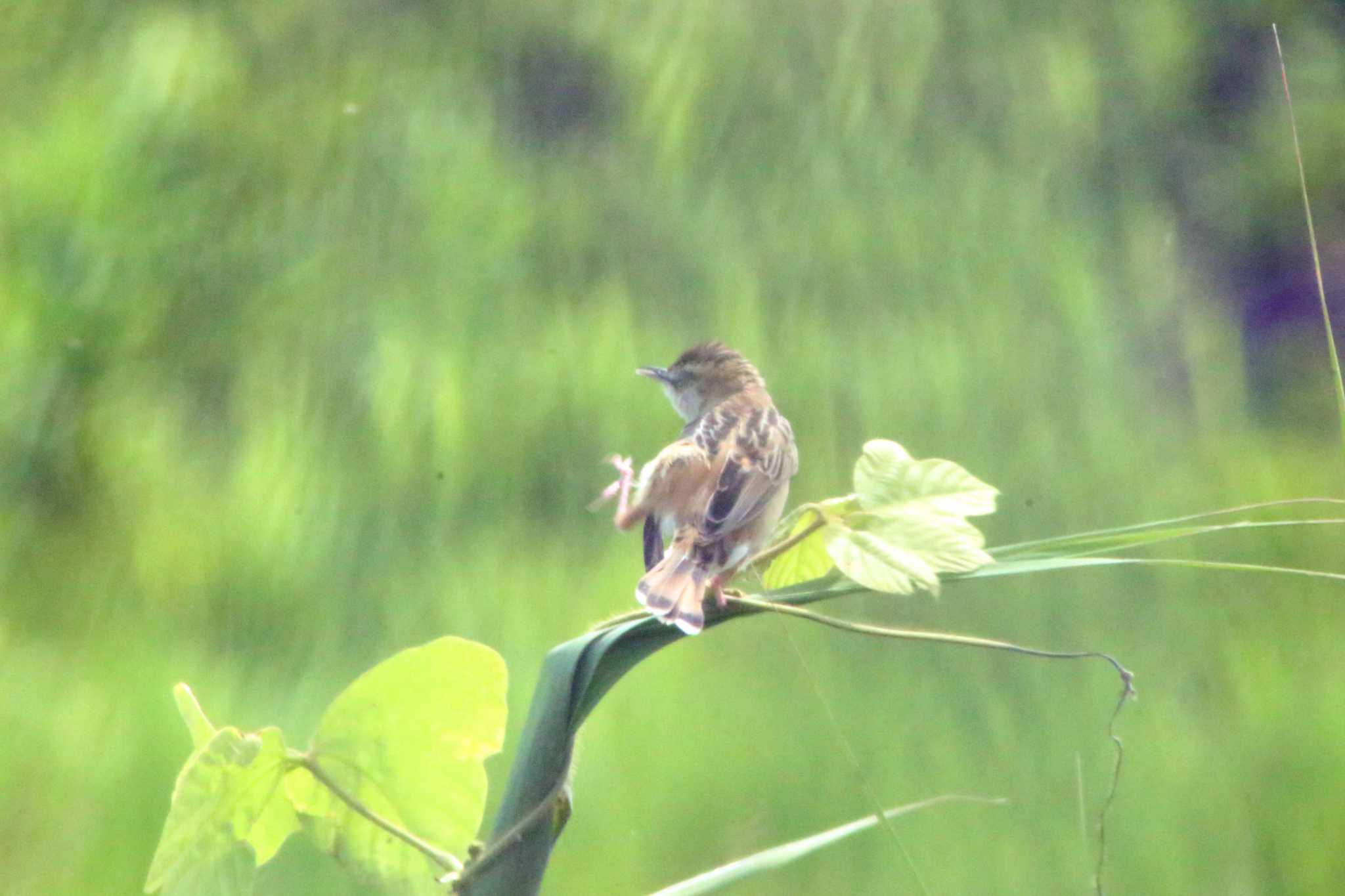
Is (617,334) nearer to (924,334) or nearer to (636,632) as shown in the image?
(924,334)

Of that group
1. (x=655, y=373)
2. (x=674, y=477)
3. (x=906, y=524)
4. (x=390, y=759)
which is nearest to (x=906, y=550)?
(x=906, y=524)

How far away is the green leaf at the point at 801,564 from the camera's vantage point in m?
0.67

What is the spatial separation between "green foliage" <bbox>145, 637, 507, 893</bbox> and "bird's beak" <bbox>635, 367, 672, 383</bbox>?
2.38ft

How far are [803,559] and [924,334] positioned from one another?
650mm

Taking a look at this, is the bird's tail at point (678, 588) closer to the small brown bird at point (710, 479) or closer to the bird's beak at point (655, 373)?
the small brown bird at point (710, 479)

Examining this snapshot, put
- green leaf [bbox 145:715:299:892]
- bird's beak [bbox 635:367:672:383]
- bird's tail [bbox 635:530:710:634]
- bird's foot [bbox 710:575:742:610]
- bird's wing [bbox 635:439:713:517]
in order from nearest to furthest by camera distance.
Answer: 1. green leaf [bbox 145:715:299:892]
2. bird's tail [bbox 635:530:710:634]
3. bird's foot [bbox 710:575:742:610]
4. bird's wing [bbox 635:439:713:517]
5. bird's beak [bbox 635:367:672:383]

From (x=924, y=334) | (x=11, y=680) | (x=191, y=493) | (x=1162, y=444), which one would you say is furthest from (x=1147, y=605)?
(x=11, y=680)

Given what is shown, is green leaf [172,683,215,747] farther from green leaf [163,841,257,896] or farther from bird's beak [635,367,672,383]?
bird's beak [635,367,672,383]

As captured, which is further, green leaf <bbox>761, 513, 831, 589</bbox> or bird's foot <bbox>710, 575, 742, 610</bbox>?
bird's foot <bbox>710, 575, 742, 610</bbox>

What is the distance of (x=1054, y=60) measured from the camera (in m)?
1.36

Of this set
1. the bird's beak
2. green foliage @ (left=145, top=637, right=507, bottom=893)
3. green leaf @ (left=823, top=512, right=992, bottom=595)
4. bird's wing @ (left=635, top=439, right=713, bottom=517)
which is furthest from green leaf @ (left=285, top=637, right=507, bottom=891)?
the bird's beak

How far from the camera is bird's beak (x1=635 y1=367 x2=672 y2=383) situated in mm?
1229

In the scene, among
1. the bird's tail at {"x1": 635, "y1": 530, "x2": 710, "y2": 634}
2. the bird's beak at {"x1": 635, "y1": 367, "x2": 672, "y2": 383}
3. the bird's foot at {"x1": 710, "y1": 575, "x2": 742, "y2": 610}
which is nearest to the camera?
the bird's tail at {"x1": 635, "y1": 530, "x2": 710, "y2": 634}

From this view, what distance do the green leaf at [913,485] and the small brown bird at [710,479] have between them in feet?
0.55
